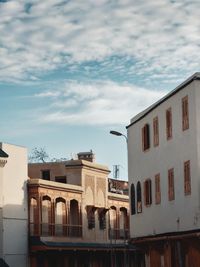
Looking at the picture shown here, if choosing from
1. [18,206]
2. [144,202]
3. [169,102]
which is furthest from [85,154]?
[169,102]

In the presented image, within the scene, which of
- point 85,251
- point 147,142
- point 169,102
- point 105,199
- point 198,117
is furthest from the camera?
point 105,199

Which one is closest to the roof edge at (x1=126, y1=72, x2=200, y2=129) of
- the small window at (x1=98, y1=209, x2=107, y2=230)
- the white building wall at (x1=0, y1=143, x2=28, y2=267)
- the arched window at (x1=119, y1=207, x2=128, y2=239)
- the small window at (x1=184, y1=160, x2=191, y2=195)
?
the small window at (x1=184, y1=160, x2=191, y2=195)

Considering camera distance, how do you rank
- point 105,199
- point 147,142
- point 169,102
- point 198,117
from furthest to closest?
point 105,199
point 147,142
point 169,102
point 198,117

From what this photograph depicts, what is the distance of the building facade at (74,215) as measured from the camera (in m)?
51.5

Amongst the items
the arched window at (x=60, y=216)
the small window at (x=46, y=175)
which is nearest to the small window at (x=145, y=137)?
the arched window at (x=60, y=216)

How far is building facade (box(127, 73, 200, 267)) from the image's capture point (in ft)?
100

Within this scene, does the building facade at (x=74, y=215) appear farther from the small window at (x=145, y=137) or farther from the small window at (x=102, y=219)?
the small window at (x=145, y=137)

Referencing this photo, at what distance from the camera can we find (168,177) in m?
33.8

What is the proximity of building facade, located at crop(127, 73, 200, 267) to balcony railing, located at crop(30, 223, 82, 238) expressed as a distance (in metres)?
12.7

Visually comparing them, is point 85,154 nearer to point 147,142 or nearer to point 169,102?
point 147,142

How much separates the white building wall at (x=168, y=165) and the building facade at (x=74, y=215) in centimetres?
1287

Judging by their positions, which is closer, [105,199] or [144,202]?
[144,202]

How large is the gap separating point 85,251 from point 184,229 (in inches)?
1027

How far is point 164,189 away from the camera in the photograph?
113 feet
